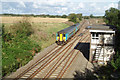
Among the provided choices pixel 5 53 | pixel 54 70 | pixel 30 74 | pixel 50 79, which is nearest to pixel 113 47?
pixel 54 70

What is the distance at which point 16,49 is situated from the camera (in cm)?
1945

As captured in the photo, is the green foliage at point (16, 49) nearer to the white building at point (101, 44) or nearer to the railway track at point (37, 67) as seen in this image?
the railway track at point (37, 67)

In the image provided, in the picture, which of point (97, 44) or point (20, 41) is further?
point (20, 41)

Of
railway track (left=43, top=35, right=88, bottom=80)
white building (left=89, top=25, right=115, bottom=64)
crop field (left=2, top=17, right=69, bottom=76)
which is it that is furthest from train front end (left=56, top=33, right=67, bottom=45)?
white building (left=89, top=25, right=115, bottom=64)

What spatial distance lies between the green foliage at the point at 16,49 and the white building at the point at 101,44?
9311mm

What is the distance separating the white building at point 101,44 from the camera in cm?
1591

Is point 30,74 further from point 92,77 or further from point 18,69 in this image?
point 92,77

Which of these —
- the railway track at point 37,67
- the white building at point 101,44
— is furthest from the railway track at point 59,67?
the white building at point 101,44

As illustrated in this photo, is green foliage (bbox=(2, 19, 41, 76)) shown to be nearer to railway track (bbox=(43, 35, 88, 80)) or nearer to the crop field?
the crop field

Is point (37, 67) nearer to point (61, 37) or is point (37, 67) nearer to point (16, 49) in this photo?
point (16, 49)

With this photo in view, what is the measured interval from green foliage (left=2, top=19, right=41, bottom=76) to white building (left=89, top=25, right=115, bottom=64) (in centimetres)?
931

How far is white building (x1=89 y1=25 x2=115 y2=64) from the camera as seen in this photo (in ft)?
52.2

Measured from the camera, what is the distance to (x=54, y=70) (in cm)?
1450

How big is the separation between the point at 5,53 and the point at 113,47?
14799mm
